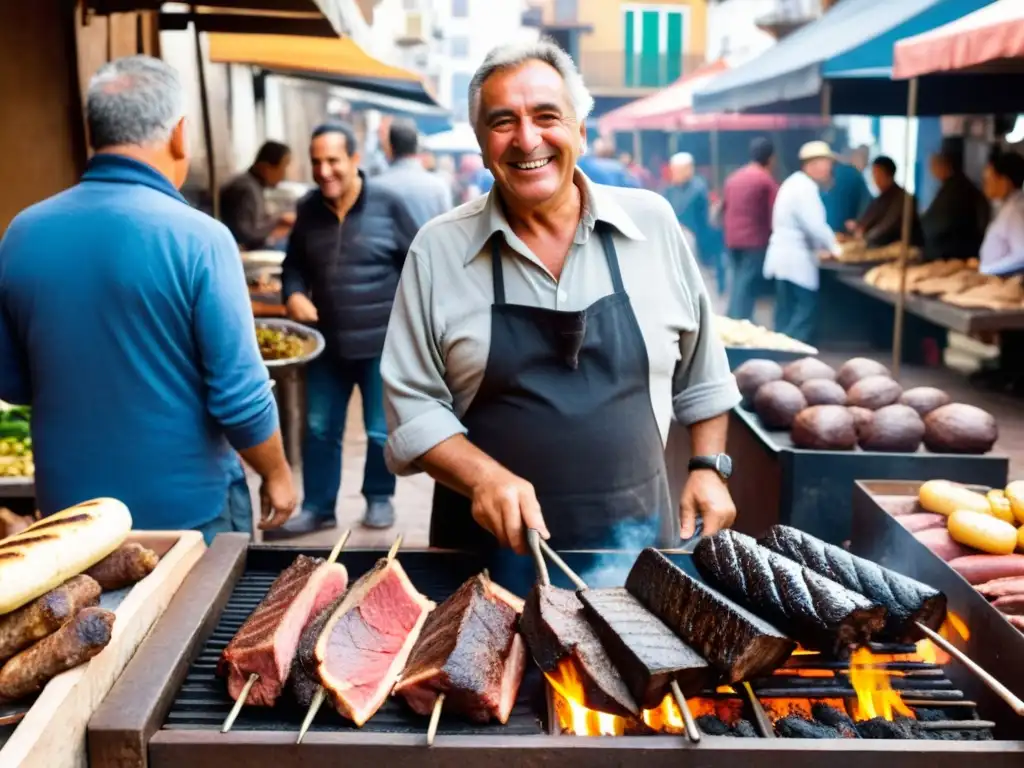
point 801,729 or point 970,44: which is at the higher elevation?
point 970,44

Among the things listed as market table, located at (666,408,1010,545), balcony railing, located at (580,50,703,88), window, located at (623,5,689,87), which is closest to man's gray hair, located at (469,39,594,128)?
market table, located at (666,408,1010,545)

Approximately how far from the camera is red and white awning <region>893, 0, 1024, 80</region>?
21.1 ft

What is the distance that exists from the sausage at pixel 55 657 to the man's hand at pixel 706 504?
1.68 meters

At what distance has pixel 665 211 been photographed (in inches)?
127

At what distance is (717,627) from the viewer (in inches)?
85.7

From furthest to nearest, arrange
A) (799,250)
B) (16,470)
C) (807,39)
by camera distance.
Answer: (807,39) → (799,250) → (16,470)

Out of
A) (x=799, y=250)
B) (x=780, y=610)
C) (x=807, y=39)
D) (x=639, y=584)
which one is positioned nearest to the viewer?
(x=780, y=610)

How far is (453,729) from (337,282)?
16.0 ft

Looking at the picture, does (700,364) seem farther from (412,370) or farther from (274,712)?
(274,712)

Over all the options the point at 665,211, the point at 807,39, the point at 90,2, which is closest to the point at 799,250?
the point at 807,39

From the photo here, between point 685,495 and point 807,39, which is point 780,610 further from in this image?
point 807,39

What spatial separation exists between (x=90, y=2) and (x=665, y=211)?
4.34 m

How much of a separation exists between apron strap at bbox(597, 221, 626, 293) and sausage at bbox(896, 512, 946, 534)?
111cm

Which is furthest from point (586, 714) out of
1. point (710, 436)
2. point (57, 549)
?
point (710, 436)
